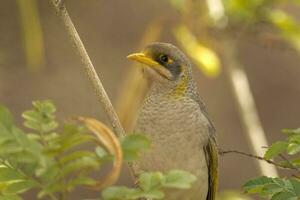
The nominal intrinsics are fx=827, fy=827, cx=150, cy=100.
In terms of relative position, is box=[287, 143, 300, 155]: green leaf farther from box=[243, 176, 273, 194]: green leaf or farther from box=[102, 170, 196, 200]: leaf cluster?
box=[102, 170, 196, 200]: leaf cluster

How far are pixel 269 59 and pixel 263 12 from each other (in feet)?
17.7

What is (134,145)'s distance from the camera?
6.53 feet

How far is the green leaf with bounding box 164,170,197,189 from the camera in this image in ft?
6.56

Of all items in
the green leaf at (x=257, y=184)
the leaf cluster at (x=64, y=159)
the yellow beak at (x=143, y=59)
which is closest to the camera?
the leaf cluster at (x=64, y=159)

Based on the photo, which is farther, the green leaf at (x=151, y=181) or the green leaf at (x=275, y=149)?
the green leaf at (x=275, y=149)

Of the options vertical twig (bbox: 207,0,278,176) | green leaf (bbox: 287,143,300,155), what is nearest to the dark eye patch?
vertical twig (bbox: 207,0,278,176)

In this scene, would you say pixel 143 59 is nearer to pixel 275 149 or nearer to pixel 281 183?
pixel 275 149

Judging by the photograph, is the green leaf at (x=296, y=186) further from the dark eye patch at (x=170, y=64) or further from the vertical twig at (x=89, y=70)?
the dark eye patch at (x=170, y=64)

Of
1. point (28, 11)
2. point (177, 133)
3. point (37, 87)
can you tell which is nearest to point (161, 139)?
point (177, 133)

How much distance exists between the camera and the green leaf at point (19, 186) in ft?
6.92

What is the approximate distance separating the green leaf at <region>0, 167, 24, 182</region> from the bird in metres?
1.84

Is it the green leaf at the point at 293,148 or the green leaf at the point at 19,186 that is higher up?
the green leaf at the point at 293,148

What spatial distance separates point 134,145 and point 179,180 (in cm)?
15

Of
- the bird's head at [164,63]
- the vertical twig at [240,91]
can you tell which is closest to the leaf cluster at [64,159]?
the bird's head at [164,63]
